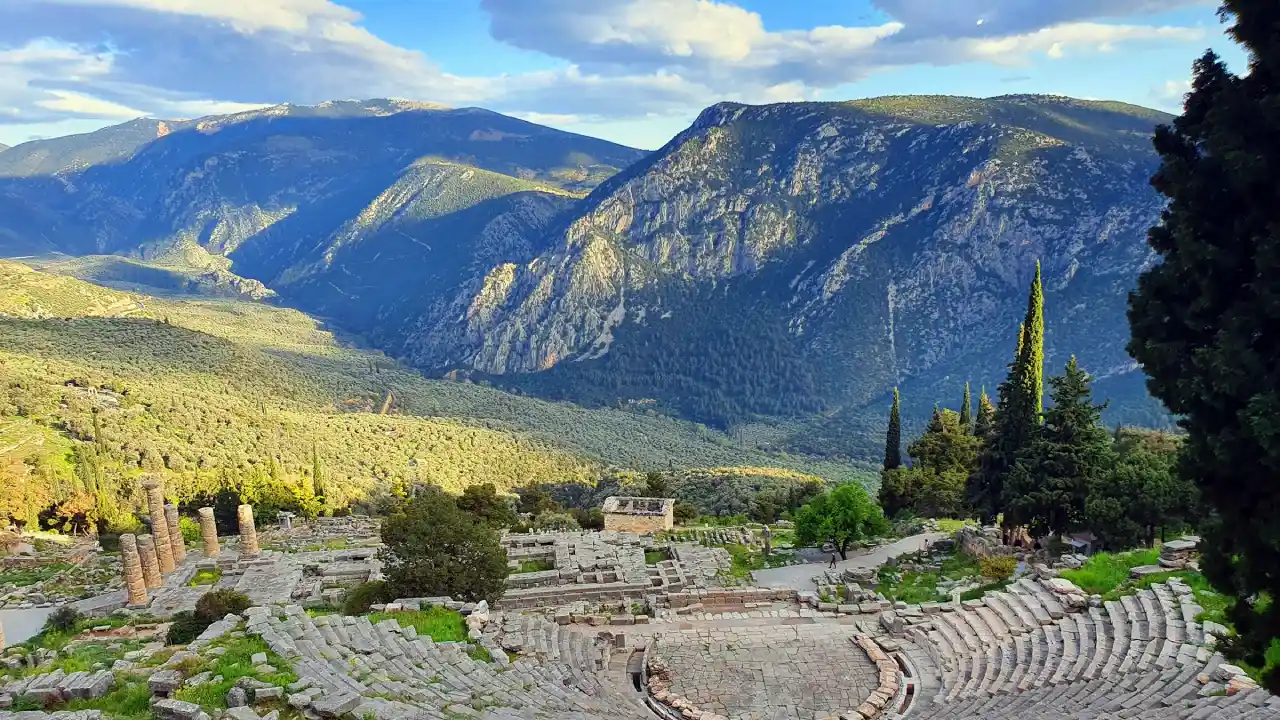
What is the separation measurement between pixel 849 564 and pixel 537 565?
1433cm

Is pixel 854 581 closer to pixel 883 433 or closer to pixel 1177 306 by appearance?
pixel 1177 306

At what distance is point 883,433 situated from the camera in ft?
420

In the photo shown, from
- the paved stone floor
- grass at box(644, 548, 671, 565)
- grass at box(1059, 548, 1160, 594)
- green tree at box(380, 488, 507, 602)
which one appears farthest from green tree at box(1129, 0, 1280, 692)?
grass at box(644, 548, 671, 565)

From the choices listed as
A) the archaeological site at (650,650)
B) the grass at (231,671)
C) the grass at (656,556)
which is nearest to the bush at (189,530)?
the archaeological site at (650,650)

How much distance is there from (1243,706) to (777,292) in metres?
172

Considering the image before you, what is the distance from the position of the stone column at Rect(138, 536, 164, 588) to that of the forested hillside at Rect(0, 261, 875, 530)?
62.5 ft

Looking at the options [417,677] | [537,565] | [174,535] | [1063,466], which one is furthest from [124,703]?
[1063,466]

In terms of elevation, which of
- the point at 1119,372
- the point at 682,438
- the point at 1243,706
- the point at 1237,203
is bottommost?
the point at 682,438

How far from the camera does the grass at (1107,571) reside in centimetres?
2047

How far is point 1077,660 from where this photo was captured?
16875mm

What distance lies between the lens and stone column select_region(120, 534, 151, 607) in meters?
28.7

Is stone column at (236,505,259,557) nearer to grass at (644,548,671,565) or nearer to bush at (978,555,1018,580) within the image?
grass at (644,548,671,565)

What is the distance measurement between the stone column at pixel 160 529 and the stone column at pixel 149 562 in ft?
4.30

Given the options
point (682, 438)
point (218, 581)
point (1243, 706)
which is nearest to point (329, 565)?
point (218, 581)
